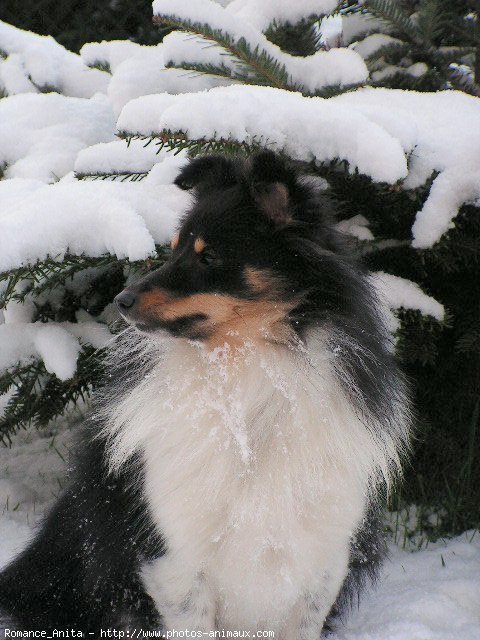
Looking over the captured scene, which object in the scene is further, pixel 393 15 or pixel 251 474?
pixel 393 15

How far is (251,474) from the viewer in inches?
90.4

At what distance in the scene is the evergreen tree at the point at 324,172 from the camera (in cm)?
261

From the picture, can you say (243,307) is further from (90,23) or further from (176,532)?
(90,23)

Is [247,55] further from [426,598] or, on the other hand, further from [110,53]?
[426,598]

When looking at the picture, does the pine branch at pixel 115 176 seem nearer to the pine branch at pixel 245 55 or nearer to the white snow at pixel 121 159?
the white snow at pixel 121 159

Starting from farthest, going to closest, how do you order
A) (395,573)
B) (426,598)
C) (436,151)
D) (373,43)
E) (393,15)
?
(373,43), (395,573), (393,15), (426,598), (436,151)

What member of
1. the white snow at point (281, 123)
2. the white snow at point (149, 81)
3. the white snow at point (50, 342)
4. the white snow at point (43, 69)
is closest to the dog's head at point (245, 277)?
the white snow at point (281, 123)

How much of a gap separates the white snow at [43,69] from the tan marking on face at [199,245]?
240 cm

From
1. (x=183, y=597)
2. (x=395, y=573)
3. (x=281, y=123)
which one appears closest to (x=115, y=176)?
(x=281, y=123)

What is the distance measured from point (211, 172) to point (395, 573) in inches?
72.6

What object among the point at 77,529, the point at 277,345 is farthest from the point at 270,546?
the point at 77,529

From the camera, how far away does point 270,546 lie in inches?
89.7

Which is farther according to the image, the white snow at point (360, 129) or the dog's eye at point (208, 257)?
the white snow at point (360, 129)

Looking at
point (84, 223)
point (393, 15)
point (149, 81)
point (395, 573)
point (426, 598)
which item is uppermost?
point (393, 15)
